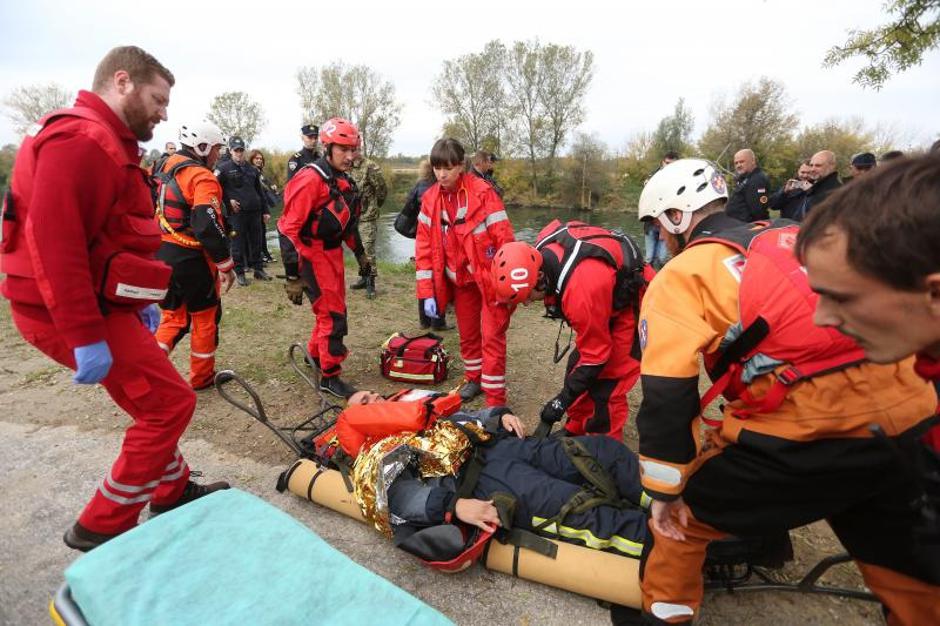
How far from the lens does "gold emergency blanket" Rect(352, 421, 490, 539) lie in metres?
2.70

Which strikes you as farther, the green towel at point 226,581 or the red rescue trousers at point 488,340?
the red rescue trousers at point 488,340

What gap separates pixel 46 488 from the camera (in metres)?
3.22

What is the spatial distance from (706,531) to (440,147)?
3676 mm

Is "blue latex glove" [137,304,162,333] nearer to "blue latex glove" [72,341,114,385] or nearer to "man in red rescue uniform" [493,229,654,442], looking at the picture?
"blue latex glove" [72,341,114,385]

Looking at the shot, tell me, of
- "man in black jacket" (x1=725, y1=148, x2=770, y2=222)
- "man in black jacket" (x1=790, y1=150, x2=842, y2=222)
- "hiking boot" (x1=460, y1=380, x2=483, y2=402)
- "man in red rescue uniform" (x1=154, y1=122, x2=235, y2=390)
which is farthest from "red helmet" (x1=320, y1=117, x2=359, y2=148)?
"man in black jacket" (x1=790, y1=150, x2=842, y2=222)

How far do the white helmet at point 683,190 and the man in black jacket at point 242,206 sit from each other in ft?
26.9

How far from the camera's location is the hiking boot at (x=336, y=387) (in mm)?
4811

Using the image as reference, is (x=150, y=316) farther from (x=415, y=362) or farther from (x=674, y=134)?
(x=674, y=134)

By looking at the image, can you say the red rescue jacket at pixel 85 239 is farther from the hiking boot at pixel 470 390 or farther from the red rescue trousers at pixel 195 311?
the hiking boot at pixel 470 390

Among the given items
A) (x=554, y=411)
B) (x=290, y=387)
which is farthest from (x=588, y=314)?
(x=290, y=387)

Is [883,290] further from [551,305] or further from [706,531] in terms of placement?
[551,305]

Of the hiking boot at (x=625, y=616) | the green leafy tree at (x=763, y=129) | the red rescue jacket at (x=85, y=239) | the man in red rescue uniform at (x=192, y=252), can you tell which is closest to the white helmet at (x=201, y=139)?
the man in red rescue uniform at (x=192, y=252)

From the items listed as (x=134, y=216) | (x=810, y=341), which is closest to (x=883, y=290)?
(x=810, y=341)

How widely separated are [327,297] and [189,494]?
2.10 m
